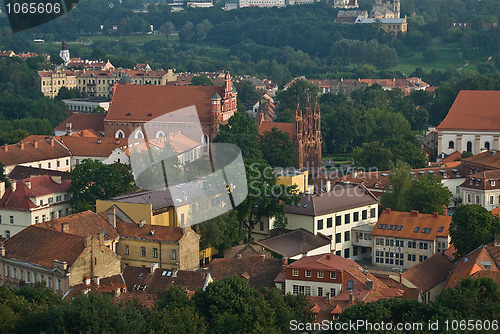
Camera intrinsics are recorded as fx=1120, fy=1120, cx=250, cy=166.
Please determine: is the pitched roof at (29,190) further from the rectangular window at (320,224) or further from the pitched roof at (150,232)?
the rectangular window at (320,224)

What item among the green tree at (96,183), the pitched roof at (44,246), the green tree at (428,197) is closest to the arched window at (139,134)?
the green tree at (96,183)

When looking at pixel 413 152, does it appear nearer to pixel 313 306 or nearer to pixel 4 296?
pixel 313 306

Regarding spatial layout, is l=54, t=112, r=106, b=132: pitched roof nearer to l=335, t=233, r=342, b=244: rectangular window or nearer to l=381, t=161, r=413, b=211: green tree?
l=381, t=161, r=413, b=211: green tree

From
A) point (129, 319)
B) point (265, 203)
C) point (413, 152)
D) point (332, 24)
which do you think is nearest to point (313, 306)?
point (129, 319)

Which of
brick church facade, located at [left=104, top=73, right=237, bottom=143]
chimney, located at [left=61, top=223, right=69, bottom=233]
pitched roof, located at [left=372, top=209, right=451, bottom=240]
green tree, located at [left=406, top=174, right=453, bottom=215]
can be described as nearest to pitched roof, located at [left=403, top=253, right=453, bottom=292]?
pitched roof, located at [left=372, top=209, right=451, bottom=240]

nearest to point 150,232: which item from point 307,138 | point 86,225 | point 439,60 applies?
point 86,225
